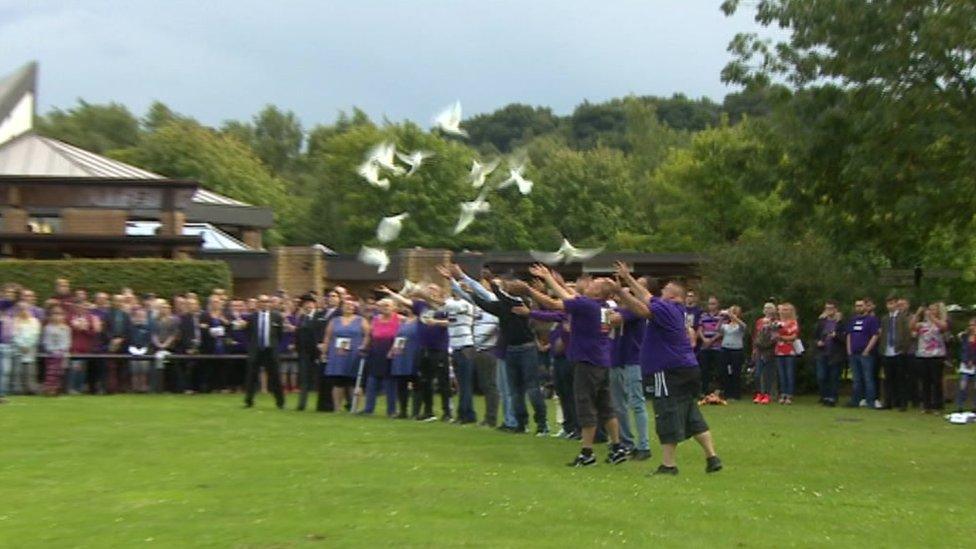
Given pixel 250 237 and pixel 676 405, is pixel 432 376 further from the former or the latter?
pixel 250 237

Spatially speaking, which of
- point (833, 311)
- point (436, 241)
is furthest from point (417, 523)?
point (436, 241)

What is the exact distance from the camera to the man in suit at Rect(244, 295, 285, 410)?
76.1 feet

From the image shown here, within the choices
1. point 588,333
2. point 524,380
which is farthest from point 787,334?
point 588,333

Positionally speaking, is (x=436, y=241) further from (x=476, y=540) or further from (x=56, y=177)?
(x=476, y=540)

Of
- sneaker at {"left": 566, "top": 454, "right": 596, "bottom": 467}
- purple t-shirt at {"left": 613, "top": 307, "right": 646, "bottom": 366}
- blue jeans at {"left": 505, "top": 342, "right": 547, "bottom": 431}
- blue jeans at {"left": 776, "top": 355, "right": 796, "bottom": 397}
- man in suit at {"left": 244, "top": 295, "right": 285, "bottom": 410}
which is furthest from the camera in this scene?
blue jeans at {"left": 776, "top": 355, "right": 796, "bottom": 397}

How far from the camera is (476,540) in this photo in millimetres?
9828

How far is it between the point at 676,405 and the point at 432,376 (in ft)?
28.3

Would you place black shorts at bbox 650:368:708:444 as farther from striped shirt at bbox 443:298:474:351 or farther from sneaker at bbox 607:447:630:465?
striped shirt at bbox 443:298:474:351

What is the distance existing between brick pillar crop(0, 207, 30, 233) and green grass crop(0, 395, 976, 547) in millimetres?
19395

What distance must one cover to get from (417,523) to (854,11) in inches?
763

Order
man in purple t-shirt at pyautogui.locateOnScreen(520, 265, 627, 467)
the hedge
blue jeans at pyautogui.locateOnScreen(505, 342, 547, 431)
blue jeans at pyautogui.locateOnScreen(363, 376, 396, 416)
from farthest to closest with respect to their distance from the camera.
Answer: the hedge
blue jeans at pyautogui.locateOnScreen(363, 376, 396, 416)
blue jeans at pyautogui.locateOnScreen(505, 342, 547, 431)
man in purple t-shirt at pyautogui.locateOnScreen(520, 265, 627, 467)

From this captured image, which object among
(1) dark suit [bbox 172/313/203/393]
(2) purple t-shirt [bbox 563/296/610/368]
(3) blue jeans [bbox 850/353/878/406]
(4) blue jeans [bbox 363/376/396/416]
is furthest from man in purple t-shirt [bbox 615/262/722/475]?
(1) dark suit [bbox 172/313/203/393]

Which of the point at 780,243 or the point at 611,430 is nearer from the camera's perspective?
the point at 611,430

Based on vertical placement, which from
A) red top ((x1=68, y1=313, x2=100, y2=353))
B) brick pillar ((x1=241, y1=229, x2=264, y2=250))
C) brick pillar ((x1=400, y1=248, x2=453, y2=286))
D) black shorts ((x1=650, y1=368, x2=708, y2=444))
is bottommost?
black shorts ((x1=650, y1=368, x2=708, y2=444))
